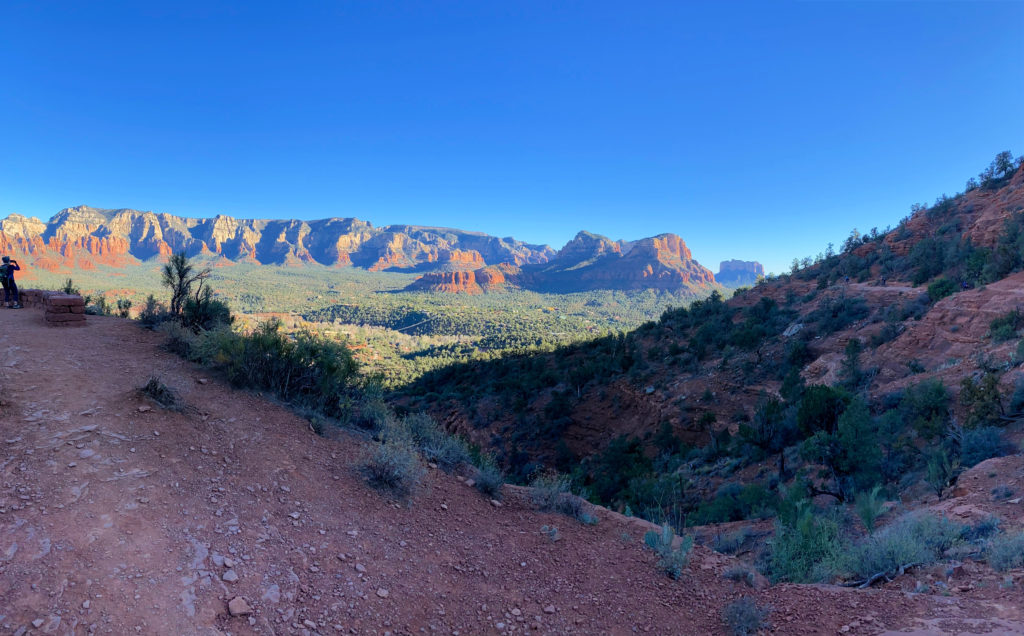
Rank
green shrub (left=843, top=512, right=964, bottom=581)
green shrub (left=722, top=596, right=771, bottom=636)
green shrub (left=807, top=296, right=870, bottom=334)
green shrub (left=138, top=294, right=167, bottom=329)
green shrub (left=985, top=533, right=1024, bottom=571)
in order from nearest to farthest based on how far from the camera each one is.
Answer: green shrub (left=722, top=596, right=771, bottom=636)
green shrub (left=985, top=533, right=1024, bottom=571)
green shrub (left=843, top=512, right=964, bottom=581)
green shrub (left=138, top=294, right=167, bottom=329)
green shrub (left=807, top=296, right=870, bottom=334)

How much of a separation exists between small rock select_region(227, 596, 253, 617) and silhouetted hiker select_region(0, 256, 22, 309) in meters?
12.5

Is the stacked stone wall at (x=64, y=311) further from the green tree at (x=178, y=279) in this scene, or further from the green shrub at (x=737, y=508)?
the green shrub at (x=737, y=508)

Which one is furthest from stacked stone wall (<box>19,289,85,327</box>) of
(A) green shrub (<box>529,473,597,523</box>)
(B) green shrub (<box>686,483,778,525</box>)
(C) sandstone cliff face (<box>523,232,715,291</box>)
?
(C) sandstone cliff face (<box>523,232,715,291</box>)

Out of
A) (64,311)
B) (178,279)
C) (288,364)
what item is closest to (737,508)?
(288,364)

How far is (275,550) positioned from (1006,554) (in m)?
6.80

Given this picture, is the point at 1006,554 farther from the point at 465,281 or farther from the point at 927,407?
the point at 465,281

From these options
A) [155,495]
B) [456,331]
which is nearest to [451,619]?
[155,495]

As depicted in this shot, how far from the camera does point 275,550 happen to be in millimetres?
3809

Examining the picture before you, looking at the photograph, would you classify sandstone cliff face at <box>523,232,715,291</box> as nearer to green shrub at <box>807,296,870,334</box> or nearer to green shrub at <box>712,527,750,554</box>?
Answer: green shrub at <box>807,296,870,334</box>

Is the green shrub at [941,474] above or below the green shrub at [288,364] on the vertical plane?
below

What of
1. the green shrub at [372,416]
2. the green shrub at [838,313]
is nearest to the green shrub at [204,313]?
the green shrub at [372,416]

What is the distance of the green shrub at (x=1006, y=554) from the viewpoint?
3.93 meters

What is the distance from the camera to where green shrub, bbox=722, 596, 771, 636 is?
374 centimetres

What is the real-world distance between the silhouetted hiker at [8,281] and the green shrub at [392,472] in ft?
38.3
